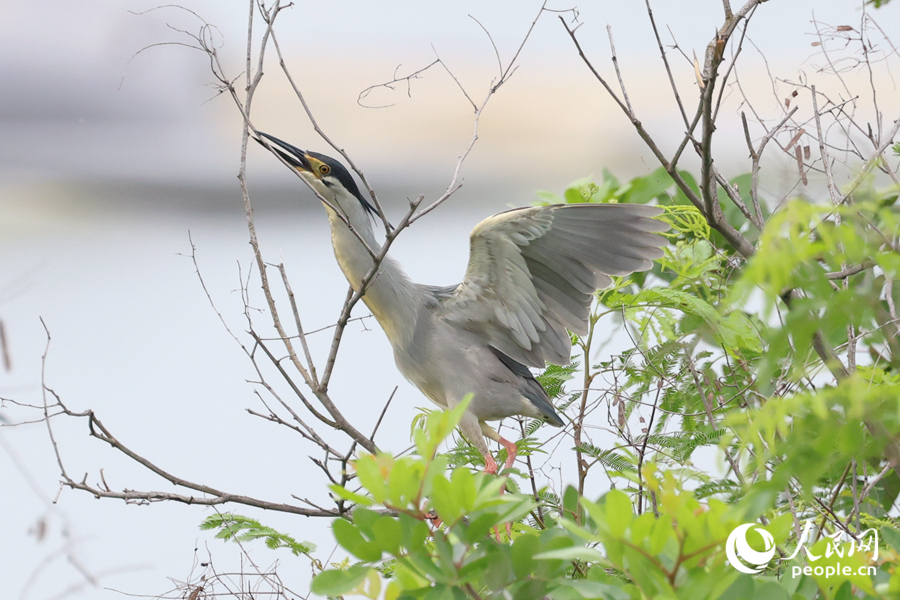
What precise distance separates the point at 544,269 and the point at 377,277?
11.9 inches

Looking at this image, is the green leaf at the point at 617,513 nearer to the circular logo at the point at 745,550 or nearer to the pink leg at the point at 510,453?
the circular logo at the point at 745,550

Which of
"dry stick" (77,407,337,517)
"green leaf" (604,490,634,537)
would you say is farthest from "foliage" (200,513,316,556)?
"green leaf" (604,490,634,537)

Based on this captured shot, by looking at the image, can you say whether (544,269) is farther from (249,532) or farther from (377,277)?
(249,532)

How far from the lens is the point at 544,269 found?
142 centimetres

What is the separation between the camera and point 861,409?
41cm

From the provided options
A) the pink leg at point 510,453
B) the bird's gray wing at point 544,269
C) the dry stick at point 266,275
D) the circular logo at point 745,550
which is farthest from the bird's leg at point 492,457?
the circular logo at point 745,550

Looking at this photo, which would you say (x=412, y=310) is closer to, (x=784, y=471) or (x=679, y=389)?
(x=679, y=389)

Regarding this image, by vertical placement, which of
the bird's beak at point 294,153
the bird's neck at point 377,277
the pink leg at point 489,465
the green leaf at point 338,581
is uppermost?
the bird's beak at point 294,153

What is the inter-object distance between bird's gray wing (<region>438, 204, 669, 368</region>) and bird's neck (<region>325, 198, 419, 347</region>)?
8 centimetres

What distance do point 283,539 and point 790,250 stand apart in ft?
2.90

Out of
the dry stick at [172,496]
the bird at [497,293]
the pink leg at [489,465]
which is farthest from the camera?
the bird at [497,293]

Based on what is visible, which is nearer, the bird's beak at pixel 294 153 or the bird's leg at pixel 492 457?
the bird's leg at pixel 492 457

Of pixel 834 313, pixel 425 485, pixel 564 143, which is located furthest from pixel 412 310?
pixel 564 143

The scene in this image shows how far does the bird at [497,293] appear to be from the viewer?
1.35 metres
